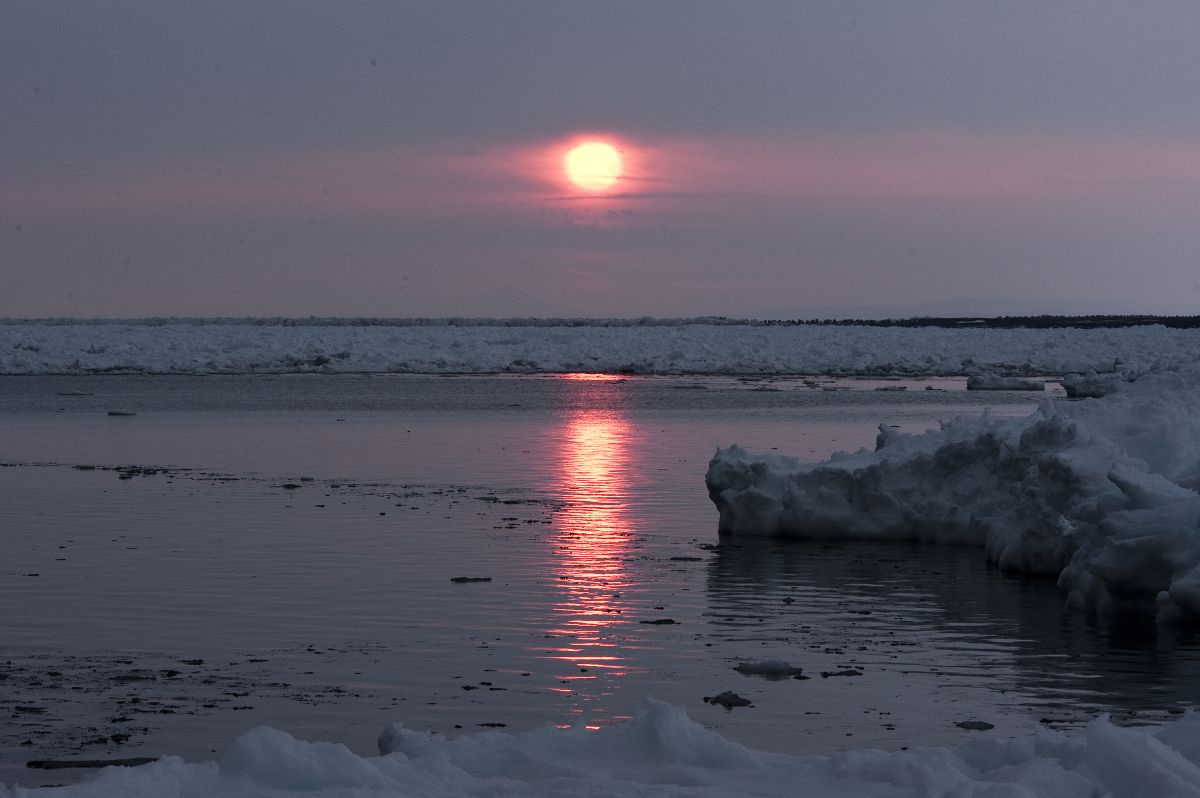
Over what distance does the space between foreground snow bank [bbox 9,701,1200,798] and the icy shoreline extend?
139 ft

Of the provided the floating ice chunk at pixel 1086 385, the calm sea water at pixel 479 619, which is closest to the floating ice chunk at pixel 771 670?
the calm sea water at pixel 479 619

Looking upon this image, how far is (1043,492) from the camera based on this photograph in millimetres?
12570

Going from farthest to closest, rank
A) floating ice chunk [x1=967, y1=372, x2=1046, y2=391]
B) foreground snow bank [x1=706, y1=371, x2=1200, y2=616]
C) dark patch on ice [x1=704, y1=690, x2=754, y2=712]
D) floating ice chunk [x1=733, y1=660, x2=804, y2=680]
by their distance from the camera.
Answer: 1. floating ice chunk [x1=967, y1=372, x2=1046, y2=391]
2. foreground snow bank [x1=706, y1=371, x2=1200, y2=616]
3. floating ice chunk [x1=733, y1=660, x2=804, y2=680]
4. dark patch on ice [x1=704, y1=690, x2=754, y2=712]

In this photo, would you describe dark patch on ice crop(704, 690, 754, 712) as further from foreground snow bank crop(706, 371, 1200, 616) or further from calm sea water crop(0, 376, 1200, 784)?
foreground snow bank crop(706, 371, 1200, 616)

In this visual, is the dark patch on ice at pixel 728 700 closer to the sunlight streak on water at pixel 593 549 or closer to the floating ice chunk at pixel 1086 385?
the sunlight streak on water at pixel 593 549

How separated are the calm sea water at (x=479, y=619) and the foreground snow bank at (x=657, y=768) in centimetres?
95

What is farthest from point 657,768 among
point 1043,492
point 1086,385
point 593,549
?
point 1086,385

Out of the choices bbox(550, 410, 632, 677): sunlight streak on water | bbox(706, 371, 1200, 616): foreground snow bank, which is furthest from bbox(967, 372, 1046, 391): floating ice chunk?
bbox(706, 371, 1200, 616): foreground snow bank

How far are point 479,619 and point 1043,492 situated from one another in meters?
4.78

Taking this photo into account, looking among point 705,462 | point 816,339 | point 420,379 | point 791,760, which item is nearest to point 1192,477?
point 791,760

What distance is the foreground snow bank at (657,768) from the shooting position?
6027mm

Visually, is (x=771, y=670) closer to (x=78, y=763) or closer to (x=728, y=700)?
(x=728, y=700)

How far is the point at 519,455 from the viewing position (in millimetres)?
22875

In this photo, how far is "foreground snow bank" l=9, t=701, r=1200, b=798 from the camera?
603 cm
